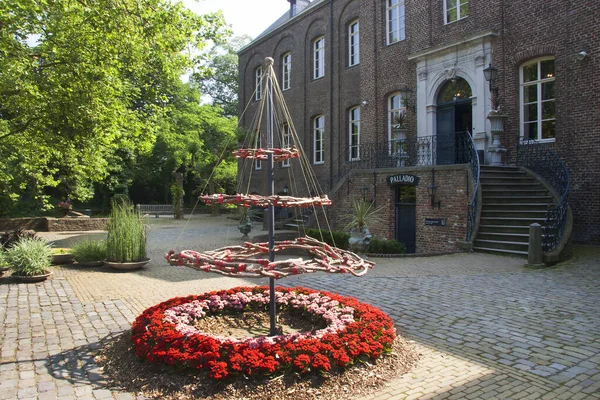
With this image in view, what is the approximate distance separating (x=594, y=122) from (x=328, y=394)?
11.5 meters

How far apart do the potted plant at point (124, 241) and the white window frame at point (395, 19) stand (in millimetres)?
→ 12686

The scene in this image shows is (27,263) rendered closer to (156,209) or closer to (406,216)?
(406,216)

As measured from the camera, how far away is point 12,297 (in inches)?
291

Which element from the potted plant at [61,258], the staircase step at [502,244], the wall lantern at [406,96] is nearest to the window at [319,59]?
the wall lantern at [406,96]

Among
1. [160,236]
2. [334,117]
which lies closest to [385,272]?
[160,236]

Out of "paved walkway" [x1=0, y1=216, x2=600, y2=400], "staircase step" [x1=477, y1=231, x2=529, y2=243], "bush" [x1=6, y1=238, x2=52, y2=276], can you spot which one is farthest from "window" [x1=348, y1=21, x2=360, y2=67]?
"bush" [x1=6, y1=238, x2=52, y2=276]

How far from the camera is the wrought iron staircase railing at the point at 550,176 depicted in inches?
392

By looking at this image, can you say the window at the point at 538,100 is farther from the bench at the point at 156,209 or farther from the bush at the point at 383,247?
the bench at the point at 156,209

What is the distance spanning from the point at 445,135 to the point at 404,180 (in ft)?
6.50

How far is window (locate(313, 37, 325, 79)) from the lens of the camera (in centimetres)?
2267

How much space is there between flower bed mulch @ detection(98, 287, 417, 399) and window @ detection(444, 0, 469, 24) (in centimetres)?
1351

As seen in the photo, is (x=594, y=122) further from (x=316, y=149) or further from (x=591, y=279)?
(x=316, y=149)

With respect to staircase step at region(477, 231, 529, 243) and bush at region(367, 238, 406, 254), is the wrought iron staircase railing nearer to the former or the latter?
staircase step at region(477, 231, 529, 243)

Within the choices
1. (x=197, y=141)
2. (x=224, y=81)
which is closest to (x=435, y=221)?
(x=197, y=141)
